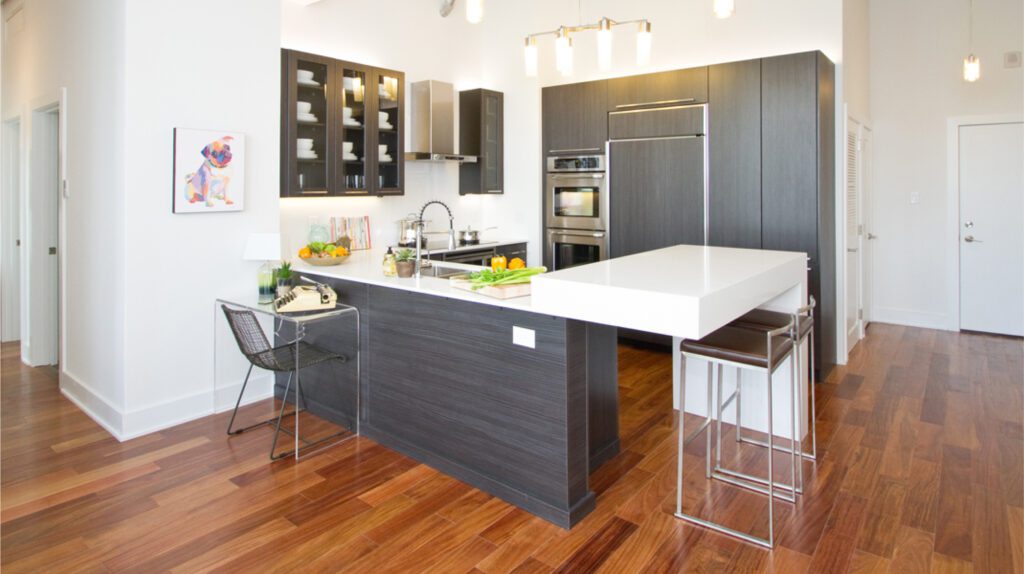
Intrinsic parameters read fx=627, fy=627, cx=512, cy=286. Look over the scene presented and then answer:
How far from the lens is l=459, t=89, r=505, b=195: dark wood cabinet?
624 centimetres

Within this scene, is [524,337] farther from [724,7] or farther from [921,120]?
[921,120]

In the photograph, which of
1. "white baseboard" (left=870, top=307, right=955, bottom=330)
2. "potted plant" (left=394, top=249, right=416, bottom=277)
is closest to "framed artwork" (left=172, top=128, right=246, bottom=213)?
"potted plant" (left=394, top=249, right=416, bottom=277)

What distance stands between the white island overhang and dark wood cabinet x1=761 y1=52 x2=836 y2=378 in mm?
1644

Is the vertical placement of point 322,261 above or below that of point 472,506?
above

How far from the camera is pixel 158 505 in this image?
2.82m

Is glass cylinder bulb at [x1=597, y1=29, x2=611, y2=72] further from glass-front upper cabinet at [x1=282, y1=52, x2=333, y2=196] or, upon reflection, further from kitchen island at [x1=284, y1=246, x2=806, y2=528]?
glass-front upper cabinet at [x1=282, y1=52, x2=333, y2=196]

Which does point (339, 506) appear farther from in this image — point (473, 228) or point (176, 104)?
point (473, 228)

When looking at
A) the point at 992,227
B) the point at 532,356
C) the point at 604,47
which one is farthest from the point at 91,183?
the point at 992,227

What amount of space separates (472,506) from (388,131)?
362 cm

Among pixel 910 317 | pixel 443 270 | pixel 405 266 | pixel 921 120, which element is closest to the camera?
pixel 405 266

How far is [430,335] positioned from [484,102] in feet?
12.1

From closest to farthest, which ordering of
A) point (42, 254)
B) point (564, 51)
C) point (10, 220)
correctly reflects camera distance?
1. point (564, 51)
2. point (42, 254)
3. point (10, 220)

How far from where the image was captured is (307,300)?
3.42 meters

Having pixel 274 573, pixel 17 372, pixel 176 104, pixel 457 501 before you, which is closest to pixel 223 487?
pixel 274 573
